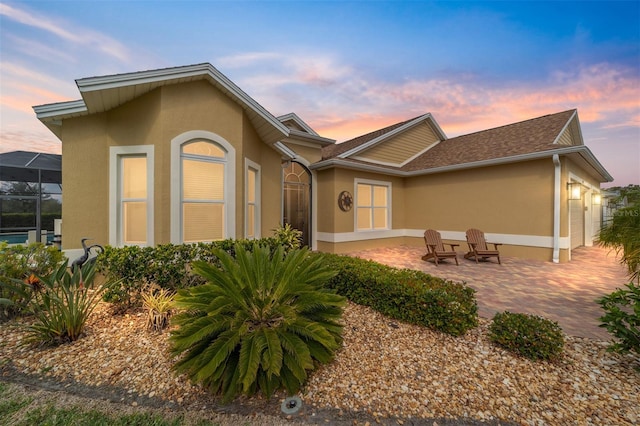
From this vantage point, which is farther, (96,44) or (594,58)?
(594,58)

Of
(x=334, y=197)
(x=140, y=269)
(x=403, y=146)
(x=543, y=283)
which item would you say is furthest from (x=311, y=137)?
(x=543, y=283)

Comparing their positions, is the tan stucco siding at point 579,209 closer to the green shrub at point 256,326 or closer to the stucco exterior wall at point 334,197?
the stucco exterior wall at point 334,197

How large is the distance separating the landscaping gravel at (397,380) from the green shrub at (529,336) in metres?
0.10

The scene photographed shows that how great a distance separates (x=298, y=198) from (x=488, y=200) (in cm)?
714

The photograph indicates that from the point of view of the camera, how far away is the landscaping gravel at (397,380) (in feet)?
6.47

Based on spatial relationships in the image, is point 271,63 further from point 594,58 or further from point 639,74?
point 639,74

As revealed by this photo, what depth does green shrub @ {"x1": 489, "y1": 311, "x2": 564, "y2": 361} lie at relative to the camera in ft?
8.55

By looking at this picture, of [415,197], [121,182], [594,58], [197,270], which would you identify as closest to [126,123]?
[121,182]

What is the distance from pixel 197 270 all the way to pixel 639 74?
1444 centimetres

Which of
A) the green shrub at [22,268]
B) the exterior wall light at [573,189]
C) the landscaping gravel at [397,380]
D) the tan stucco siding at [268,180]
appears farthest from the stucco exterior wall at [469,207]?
the green shrub at [22,268]

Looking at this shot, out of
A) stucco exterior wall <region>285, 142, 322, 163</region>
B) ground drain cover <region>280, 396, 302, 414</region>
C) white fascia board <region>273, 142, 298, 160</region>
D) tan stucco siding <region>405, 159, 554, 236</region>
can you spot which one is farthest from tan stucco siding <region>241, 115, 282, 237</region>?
tan stucco siding <region>405, 159, 554, 236</region>

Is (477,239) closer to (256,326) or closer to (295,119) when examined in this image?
(256,326)

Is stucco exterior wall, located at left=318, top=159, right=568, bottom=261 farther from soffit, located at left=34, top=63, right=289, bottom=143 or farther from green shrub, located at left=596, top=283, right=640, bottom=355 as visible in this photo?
green shrub, located at left=596, top=283, right=640, bottom=355

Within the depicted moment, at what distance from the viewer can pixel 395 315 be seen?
3.56 m
